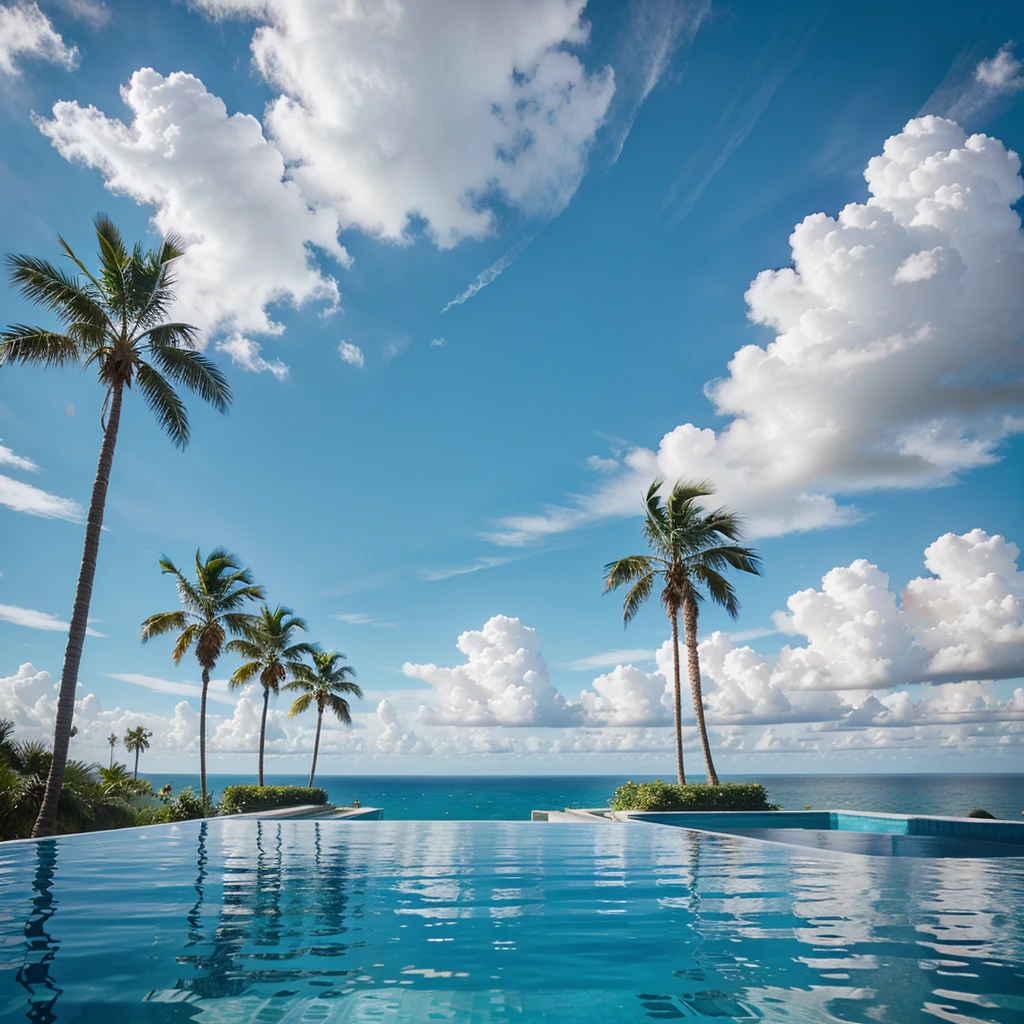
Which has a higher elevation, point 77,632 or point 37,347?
point 37,347

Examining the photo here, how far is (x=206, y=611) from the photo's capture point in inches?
1117

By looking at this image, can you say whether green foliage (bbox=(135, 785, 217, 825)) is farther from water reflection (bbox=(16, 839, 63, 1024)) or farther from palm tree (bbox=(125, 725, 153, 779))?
palm tree (bbox=(125, 725, 153, 779))

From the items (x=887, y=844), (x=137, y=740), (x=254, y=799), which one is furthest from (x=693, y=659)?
(x=137, y=740)

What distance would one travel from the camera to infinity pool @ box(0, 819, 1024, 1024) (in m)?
4.54

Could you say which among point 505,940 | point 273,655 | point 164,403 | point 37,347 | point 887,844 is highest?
point 37,347

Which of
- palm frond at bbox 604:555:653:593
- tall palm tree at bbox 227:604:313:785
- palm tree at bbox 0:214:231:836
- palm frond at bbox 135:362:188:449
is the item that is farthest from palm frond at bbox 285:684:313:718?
palm frond at bbox 135:362:188:449

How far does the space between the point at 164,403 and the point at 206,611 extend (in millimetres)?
12852

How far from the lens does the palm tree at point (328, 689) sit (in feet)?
132

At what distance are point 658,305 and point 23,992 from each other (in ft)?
79.0

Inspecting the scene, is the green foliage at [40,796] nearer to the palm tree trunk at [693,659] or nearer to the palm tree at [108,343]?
the palm tree at [108,343]

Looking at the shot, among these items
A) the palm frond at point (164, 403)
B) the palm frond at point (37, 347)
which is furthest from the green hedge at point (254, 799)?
the palm frond at point (37, 347)

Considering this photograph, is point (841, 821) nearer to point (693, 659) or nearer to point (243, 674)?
point (693, 659)

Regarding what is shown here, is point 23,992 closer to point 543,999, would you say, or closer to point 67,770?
point 543,999

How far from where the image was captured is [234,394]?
1847 cm
